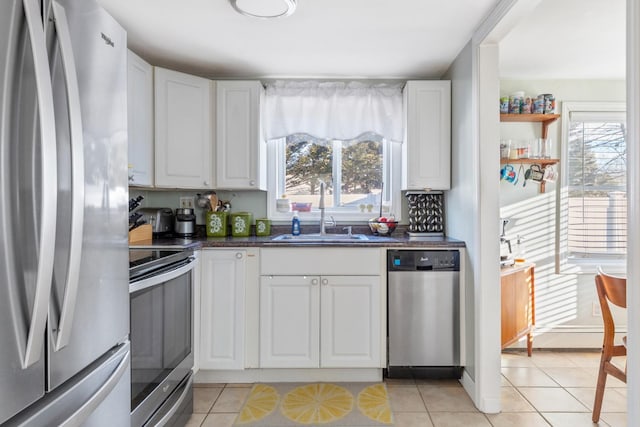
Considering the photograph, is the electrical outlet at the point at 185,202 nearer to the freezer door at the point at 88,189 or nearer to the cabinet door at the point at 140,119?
the cabinet door at the point at 140,119

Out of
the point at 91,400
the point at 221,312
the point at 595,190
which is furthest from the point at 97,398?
the point at 595,190

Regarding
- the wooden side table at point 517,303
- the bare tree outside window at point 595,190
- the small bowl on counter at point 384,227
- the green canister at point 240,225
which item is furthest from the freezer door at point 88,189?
the bare tree outside window at point 595,190

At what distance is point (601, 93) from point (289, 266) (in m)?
3.04

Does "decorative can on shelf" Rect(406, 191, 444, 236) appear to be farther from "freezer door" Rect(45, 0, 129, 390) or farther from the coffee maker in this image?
"freezer door" Rect(45, 0, 129, 390)

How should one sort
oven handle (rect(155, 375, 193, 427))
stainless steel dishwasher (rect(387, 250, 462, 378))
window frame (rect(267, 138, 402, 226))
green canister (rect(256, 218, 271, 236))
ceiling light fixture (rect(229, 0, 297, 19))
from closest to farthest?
oven handle (rect(155, 375, 193, 427)) < ceiling light fixture (rect(229, 0, 297, 19)) < stainless steel dishwasher (rect(387, 250, 462, 378)) < green canister (rect(256, 218, 271, 236)) < window frame (rect(267, 138, 402, 226))

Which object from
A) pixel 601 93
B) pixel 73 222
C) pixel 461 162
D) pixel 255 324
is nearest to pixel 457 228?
pixel 461 162

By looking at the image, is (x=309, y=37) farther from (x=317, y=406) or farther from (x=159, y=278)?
(x=317, y=406)

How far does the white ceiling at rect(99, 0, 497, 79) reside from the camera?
78.0 inches

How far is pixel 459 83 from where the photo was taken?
2559 millimetres

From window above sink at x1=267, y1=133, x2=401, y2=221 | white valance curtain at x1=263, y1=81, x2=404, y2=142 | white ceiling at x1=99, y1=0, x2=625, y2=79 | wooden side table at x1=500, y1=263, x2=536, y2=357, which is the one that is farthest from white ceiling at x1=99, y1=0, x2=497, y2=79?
wooden side table at x1=500, y1=263, x2=536, y2=357

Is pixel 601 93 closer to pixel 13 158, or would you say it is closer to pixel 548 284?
pixel 548 284

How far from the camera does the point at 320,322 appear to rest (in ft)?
8.05

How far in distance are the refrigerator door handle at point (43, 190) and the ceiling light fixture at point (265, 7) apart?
1307 millimetres

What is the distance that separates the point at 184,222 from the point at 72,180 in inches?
81.0
